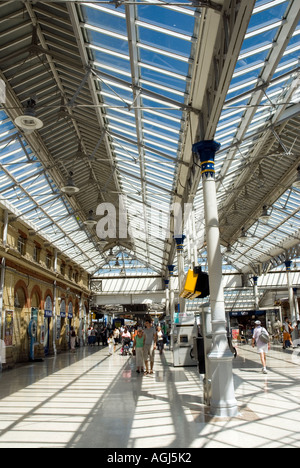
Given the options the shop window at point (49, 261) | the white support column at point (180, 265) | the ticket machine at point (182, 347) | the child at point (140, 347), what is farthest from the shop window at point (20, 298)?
the ticket machine at point (182, 347)

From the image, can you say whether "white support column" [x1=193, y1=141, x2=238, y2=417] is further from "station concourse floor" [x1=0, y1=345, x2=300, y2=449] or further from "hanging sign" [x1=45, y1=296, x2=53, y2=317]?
"hanging sign" [x1=45, y1=296, x2=53, y2=317]

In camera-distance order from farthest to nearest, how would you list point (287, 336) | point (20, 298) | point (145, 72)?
1. point (287, 336)
2. point (20, 298)
3. point (145, 72)

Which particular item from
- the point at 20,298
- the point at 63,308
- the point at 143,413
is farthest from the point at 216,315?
the point at 63,308

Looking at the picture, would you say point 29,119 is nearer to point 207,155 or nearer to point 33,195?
point 207,155

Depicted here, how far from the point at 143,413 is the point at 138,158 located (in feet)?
31.6

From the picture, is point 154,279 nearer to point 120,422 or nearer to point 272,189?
point 272,189

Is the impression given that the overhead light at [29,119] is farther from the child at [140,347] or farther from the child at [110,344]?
the child at [110,344]

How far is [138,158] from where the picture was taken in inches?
567

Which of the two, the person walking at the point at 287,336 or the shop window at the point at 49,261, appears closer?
the person walking at the point at 287,336

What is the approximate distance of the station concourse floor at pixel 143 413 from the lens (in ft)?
17.4

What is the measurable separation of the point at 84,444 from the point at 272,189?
17.1 meters

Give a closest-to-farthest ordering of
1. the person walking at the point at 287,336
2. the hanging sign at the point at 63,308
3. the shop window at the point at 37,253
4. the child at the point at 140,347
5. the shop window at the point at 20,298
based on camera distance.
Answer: the child at the point at 140,347
the shop window at the point at 20,298
the person walking at the point at 287,336
the shop window at the point at 37,253
the hanging sign at the point at 63,308

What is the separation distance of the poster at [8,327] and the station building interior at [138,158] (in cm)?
9

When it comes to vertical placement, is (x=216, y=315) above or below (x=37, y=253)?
below
